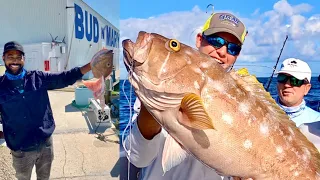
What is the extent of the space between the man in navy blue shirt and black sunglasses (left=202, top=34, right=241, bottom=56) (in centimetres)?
117

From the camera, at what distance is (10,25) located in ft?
9.02

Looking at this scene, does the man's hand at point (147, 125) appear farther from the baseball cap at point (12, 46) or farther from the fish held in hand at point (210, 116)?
the baseball cap at point (12, 46)

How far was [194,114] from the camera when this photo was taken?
156cm

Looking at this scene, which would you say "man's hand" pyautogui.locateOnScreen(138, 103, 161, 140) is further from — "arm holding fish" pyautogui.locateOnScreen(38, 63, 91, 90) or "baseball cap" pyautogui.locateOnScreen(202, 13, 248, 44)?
"arm holding fish" pyautogui.locateOnScreen(38, 63, 91, 90)

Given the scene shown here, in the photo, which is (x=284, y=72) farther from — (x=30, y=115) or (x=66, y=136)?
(x=30, y=115)

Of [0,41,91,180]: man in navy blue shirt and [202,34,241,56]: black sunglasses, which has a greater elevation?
[202,34,241,56]: black sunglasses

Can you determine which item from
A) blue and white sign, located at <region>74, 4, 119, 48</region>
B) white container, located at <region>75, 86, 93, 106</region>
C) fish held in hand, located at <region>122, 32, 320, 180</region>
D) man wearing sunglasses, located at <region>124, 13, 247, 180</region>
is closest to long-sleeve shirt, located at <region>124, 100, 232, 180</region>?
man wearing sunglasses, located at <region>124, 13, 247, 180</region>

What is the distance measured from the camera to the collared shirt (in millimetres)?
2588

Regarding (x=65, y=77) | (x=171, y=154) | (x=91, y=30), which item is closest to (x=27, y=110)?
(x=65, y=77)

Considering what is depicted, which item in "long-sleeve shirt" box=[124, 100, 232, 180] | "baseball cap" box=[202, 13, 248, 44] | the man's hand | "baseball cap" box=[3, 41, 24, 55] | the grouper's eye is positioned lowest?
"long-sleeve shirt" box=[124, 100, 232, 180]

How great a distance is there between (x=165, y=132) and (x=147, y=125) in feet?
0.70

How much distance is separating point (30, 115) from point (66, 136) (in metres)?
0.50

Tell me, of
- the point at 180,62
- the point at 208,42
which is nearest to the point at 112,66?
the point at 208,42

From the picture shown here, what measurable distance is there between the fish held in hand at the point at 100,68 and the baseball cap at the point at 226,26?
993 mm
